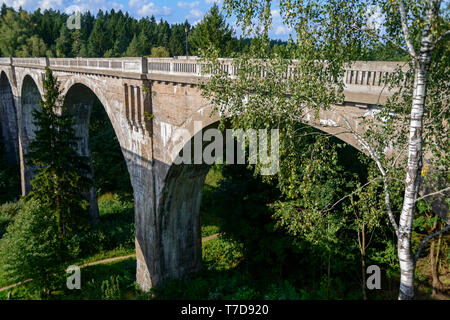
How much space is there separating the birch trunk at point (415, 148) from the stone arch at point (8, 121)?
43.2m

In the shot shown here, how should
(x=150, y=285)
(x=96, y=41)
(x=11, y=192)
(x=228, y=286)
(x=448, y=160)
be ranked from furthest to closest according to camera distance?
(x=96, y=41), (x=11, y=192), (x=150, y=285), (x=228, y=286), (x=448, y=160)

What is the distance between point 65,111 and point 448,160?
24360 mm

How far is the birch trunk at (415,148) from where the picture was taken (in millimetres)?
4676

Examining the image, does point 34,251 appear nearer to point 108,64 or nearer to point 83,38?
point 108,64

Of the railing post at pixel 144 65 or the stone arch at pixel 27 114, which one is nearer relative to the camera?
the railing post at pixel 144 65

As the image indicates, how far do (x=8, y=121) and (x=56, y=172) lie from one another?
1038 inches

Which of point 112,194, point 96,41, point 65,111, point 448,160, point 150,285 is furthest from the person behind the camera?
point 96,41

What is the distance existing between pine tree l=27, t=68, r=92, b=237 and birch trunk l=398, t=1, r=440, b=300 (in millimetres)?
17969

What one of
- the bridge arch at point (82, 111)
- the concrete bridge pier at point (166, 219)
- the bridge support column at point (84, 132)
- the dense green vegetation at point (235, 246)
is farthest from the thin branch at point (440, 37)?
the bridge support column at point (84, 132)

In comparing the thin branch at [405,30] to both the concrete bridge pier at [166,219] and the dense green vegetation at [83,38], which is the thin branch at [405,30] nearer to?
the concrete bridge pier at [166,219]
